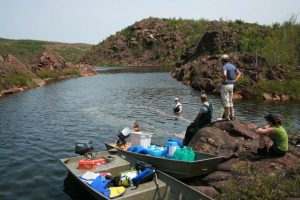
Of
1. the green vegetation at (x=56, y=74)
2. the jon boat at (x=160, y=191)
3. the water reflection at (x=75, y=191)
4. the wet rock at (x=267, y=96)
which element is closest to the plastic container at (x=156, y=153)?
the jon boat at (x=160, y=191)

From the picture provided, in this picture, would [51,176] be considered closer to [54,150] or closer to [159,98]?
[54,150]

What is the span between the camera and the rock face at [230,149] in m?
14.2

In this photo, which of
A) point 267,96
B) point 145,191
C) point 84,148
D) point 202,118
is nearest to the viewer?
point 145,191

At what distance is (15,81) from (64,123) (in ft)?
100

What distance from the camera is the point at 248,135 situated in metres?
18.4

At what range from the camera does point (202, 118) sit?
19812 mm

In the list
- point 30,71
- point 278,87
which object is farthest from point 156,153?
point 30,71

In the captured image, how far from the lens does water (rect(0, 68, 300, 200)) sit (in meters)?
17.7

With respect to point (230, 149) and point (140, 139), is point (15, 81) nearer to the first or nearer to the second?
point (140, 139)

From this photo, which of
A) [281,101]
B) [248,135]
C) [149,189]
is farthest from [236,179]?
[281,101]

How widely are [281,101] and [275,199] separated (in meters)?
34.0

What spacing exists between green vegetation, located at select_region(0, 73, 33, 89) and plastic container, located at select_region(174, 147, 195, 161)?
42769 millimetres

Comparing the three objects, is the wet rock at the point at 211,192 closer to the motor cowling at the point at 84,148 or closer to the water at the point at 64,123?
the water at the point at 64,123

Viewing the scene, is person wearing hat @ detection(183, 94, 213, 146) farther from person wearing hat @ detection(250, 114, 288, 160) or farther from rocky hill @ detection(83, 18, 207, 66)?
rocky hill @ detection(83, 18, 207, 66)
